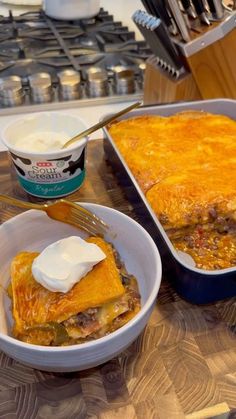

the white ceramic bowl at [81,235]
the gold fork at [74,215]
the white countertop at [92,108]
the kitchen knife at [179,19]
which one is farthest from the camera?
the white countertop at [92,108]

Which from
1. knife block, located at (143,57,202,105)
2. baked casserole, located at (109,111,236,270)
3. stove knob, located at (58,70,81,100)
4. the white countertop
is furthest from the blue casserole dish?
stove knob, located at (58,70,81,100)

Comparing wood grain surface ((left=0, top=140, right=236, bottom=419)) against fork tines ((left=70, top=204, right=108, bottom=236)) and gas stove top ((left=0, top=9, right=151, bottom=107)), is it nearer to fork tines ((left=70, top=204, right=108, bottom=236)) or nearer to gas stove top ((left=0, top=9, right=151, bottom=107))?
fork tines ((left=70, top=204, right=108, bottom=236))

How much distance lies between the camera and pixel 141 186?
67 cm

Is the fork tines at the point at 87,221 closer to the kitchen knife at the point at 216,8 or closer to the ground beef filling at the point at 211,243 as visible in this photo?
the ground beef filling at the point at 211,243

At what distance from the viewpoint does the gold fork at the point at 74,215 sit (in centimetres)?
57

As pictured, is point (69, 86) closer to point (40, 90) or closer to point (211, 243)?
point (40, 90)

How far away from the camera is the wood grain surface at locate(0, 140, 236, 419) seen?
1.52 ft

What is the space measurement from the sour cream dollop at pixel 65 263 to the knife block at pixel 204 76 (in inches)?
19.6

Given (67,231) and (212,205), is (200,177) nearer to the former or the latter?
(212,205)

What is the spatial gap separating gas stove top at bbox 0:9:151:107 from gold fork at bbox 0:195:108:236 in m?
0.57

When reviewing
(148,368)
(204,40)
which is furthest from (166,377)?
(204,40)

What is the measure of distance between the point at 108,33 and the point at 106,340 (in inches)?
44.6

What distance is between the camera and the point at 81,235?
61 cm

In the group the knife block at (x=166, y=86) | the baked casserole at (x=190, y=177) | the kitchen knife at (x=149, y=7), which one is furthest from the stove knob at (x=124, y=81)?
the baked casserole at (x=190, y=177)
